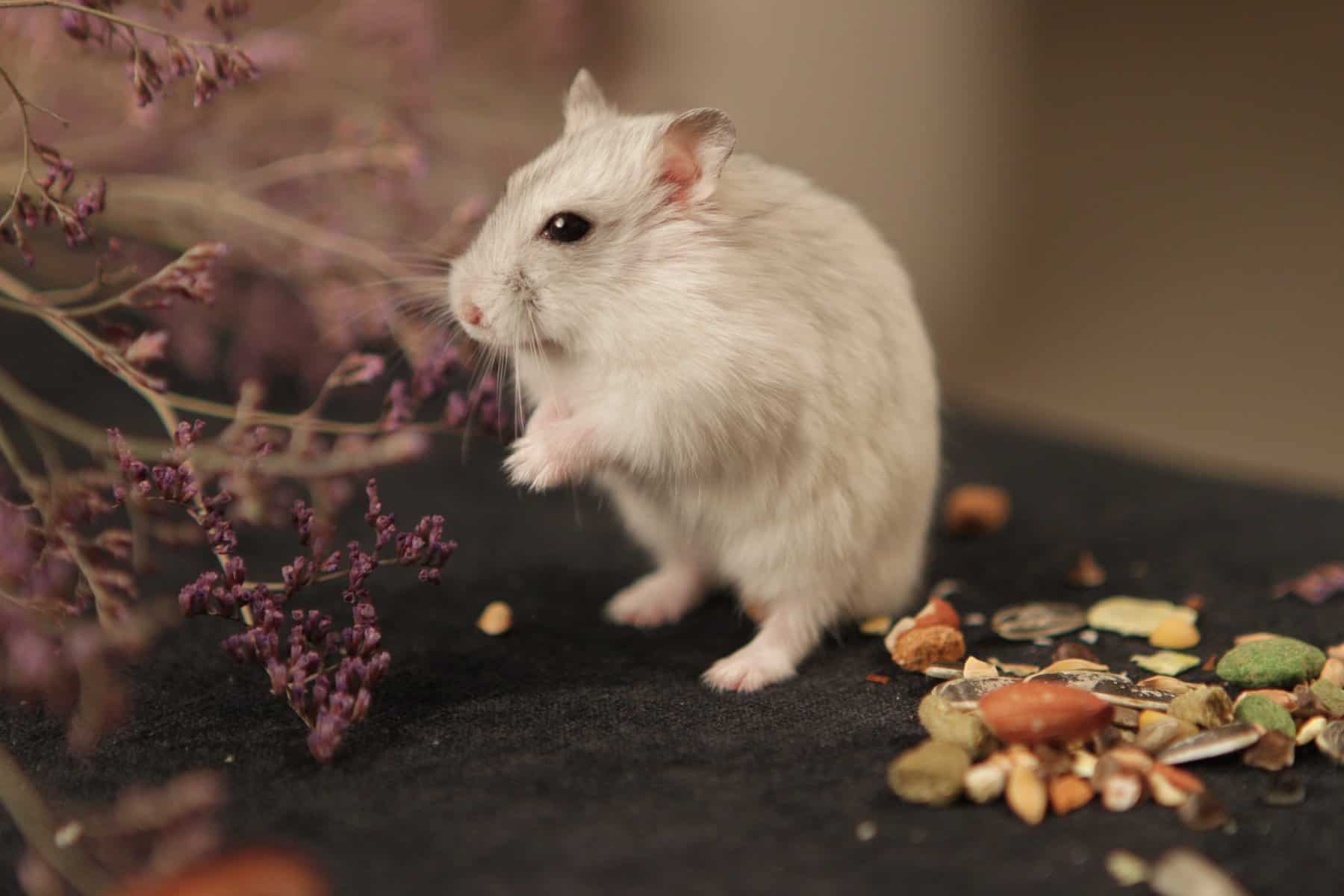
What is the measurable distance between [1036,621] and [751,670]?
49cm

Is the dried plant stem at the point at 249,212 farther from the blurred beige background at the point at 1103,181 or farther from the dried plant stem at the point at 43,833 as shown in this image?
the blurred beige background at the point at 1103,181

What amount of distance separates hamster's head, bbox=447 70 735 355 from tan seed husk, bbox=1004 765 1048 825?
27.3 inches

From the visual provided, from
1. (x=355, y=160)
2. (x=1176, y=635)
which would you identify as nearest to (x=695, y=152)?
(x=355, y=160)

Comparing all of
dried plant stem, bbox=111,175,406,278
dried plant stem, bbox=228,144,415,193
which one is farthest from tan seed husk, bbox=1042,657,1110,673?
dried plant stem, bbox=228,144,415,193

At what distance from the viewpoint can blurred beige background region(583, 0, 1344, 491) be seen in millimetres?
4531

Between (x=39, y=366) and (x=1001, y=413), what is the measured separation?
2318 millimetres

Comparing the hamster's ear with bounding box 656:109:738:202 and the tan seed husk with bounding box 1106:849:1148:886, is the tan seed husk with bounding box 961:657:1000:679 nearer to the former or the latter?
the tan seed husk with bounding box 1106:849:1148:886

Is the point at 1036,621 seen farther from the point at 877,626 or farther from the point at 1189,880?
the point at 1189,880

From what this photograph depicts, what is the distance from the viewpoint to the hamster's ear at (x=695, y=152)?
5.35ft

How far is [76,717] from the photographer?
4.95ft

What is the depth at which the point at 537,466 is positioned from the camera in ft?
5.43

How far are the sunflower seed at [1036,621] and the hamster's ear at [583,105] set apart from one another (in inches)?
38.5

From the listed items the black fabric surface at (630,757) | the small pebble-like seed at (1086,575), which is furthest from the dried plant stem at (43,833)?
the small pebble-like seed at (1086,575)

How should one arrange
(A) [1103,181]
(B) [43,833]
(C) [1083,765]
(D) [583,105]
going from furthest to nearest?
(A) [1103,181]
(D) [583,105]
(C) [1083,765]
(B) [43,833]
